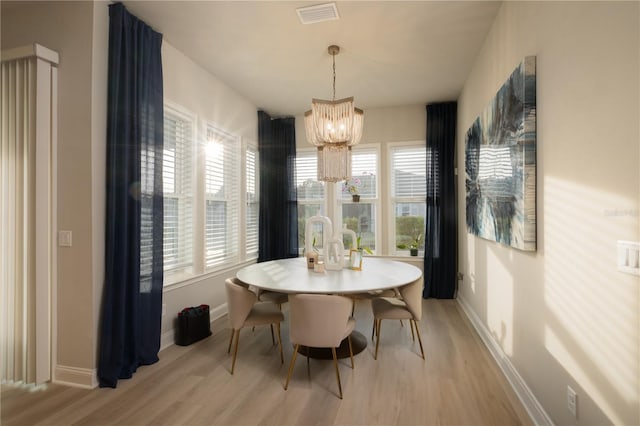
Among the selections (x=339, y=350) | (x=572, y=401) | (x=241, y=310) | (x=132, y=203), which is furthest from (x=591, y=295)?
(x=132, y=203)

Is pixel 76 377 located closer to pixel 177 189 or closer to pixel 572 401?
pixel 177 189

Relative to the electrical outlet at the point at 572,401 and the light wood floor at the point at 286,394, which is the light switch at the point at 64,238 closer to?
the light wood floor at the point at 286,394

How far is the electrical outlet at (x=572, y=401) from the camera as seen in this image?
1530 millimetres

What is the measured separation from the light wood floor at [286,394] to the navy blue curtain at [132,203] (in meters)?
0.27

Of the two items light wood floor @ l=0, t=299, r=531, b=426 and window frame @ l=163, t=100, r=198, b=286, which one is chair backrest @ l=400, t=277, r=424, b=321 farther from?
window frame @ l=163, t=100, r=198, b=286

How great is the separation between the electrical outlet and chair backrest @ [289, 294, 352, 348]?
3.98 ft

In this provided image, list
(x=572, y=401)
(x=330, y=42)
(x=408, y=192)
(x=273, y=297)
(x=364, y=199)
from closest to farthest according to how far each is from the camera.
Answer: (x=572, y=401) → (x=330, y=42) → (x=273, y=297) → (x=408, y=192) → (x=364, y=199)

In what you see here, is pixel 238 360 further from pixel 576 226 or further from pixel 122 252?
pixel 576 226

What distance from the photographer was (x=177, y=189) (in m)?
3.35

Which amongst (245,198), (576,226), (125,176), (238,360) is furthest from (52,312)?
(576,226)

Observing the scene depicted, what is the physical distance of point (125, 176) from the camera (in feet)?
8.11

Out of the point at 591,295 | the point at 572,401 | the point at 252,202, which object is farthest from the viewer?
the point at 252,202

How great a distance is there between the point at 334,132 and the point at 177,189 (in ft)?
5.64

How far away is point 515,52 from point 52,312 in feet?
12.5
